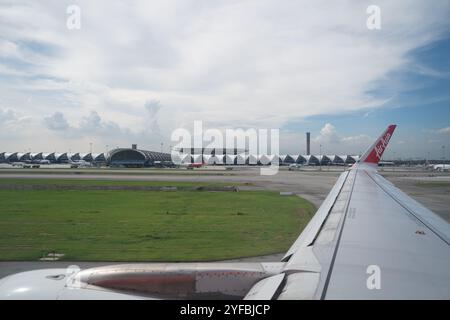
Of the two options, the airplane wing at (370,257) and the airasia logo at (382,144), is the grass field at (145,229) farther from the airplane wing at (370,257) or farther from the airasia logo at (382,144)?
the airplane wing at (370,257)

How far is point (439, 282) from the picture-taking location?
2906mm

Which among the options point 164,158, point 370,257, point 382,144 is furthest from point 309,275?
point 164,158

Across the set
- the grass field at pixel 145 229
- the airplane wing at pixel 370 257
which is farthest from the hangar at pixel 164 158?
the airplane wing at pixel 370 257

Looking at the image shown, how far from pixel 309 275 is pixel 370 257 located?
0.92 meters

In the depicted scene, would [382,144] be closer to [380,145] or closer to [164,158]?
[380,145]

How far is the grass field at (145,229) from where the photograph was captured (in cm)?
1066

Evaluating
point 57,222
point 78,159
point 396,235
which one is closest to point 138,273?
point 396,235

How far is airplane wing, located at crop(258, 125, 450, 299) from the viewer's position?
8.78 feet

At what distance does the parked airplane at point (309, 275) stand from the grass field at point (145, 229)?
6.35m

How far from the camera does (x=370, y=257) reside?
357 centimetres

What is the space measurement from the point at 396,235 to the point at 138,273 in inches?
121

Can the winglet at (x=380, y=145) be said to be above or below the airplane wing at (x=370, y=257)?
above

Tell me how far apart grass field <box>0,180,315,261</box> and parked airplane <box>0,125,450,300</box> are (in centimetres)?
635
